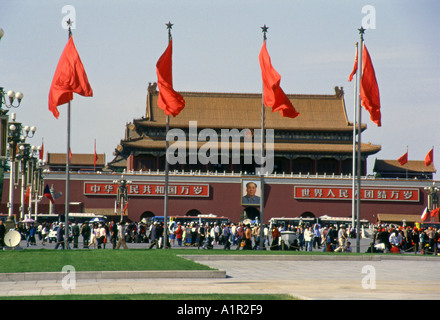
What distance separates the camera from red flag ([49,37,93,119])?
75.7 ft

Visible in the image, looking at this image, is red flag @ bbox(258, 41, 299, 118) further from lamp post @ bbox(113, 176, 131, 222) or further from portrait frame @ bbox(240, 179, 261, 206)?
portrait frame @ bbox(240, 179, 261, 206)

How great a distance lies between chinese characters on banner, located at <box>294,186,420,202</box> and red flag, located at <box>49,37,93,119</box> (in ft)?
123

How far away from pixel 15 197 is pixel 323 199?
24.7 m

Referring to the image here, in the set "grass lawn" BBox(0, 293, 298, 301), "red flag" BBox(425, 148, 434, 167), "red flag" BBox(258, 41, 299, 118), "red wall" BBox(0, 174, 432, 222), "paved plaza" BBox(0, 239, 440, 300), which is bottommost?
"paved plaza" BBox(0, 239, 440, 300)

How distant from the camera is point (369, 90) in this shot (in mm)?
26000

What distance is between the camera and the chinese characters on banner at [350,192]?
194ft

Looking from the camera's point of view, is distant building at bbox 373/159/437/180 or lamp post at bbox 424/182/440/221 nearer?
lamp post at bbox 424/182/440/221

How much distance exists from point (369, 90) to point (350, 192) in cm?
3396

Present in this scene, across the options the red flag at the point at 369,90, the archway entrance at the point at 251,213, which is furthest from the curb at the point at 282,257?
the archway entrance at the point at 251,213

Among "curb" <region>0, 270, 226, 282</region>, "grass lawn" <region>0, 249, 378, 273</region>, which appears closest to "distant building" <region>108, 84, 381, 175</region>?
"grass lawn" <region>0, 249, 378, 273</region>

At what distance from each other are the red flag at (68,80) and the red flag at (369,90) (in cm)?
945

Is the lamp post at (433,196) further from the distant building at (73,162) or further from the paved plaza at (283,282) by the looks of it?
the distant building at (73,162)
